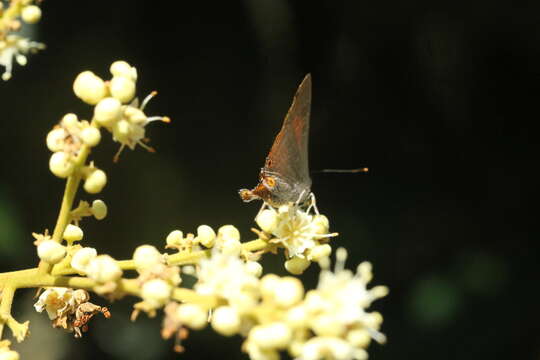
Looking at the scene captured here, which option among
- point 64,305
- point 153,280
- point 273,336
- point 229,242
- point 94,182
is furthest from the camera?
point 64,305

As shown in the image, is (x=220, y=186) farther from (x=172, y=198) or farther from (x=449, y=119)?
(x=449, y=119)

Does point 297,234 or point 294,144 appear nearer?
point 297,234

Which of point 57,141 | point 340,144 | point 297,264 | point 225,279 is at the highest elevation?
point 340,144

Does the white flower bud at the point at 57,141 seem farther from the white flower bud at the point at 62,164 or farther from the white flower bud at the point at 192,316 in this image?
the white flower bud at the point at 192,316

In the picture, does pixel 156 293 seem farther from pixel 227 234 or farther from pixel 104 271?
pixel 227 234

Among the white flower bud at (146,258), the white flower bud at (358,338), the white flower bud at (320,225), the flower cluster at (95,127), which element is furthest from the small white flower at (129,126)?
the white flower bud at (358,338)

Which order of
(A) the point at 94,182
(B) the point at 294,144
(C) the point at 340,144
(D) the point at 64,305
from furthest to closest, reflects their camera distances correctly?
(C) the point at 340,144, (B) the point at 294,144, (D) the point at 64,305, (A) the point at 94,182

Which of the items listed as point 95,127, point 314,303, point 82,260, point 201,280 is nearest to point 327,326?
point 314,303
